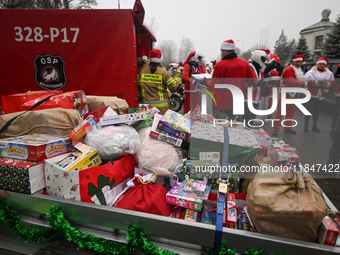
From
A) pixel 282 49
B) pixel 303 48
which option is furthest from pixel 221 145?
pixel 282 49

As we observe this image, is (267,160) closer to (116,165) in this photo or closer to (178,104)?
(116,165)

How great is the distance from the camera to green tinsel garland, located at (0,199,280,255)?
1.20 m

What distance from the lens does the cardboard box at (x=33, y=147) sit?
1532 mm

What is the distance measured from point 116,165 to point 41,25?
10.9ft

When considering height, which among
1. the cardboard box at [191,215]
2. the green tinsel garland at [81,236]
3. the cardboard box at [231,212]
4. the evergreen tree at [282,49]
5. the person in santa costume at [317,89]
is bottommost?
the green tinsel garland at [81,236]

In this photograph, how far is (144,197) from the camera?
1460 millimetres

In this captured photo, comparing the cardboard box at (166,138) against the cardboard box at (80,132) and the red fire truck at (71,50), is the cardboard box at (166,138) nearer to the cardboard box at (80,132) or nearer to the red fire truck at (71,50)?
the cardboard box at (80,132)

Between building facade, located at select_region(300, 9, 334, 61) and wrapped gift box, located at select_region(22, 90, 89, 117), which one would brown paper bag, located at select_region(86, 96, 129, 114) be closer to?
wrapped gift box, located at select_region(22, 90, 89, 117)

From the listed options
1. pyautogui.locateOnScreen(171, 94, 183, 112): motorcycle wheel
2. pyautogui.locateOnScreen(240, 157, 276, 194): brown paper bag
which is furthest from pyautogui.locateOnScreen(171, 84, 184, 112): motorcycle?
pyautogui.locateOnScreen(240, 157, 276, 194): brown paper bag

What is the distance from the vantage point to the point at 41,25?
3.51 meters

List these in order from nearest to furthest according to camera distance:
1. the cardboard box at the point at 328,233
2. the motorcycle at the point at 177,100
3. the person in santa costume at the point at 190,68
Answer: the cardboard box at the point at 328,233, the person in santa costume at the point at 190,68, the motorcycle at the point at 177,100

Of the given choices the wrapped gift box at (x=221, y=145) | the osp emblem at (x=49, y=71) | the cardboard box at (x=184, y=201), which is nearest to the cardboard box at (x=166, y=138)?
the wrapped gift box at (x=221, y=145)

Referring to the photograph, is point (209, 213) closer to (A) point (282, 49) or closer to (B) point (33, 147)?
(B) point (33, 147)

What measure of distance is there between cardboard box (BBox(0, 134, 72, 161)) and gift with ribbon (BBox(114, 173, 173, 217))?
65cm
